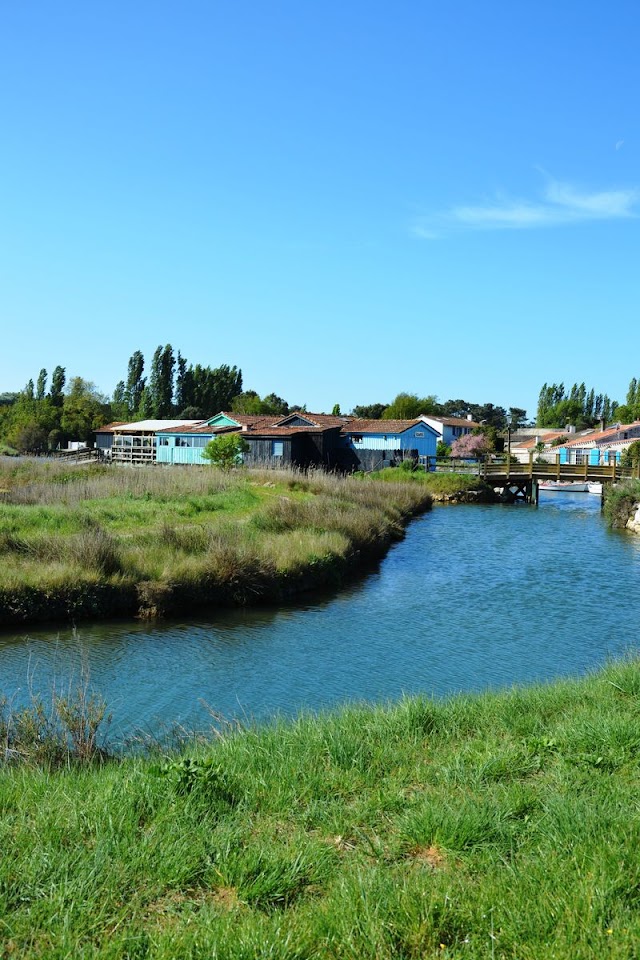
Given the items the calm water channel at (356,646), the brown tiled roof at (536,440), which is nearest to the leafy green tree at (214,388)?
the brown tiled roof at (536,440)

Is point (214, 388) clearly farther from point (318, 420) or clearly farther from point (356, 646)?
point (356, 646)

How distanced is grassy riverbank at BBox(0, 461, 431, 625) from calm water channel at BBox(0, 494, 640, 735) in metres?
0.93

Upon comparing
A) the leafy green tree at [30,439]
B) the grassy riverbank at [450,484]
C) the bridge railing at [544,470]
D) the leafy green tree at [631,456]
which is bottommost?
the grassy riverbank at [450,484]

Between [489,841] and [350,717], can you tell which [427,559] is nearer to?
[350,717]

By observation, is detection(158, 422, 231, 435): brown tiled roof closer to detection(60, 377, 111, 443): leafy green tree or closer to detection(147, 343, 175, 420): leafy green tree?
detection(60, 377, 111, 443): leafy green tree

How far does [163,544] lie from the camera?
21.0 meters

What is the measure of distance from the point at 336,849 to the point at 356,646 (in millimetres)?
10859

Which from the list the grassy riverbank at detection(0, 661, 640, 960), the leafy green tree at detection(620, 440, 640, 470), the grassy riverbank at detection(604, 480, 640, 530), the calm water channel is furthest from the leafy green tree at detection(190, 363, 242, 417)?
the grassy riverbank at detection(0, 661, 640, 960)

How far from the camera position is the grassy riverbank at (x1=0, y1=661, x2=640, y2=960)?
419 centimetres

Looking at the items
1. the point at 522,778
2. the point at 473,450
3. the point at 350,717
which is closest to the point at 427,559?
the point at 350,717

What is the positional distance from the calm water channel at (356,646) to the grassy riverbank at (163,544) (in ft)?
3.06

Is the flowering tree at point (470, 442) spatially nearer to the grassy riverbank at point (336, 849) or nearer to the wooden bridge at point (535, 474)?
the wooden bridge at point (535, 474)

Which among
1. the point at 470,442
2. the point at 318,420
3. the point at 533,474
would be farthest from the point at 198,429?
the point at 470,442

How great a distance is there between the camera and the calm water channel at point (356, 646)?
1252cm
